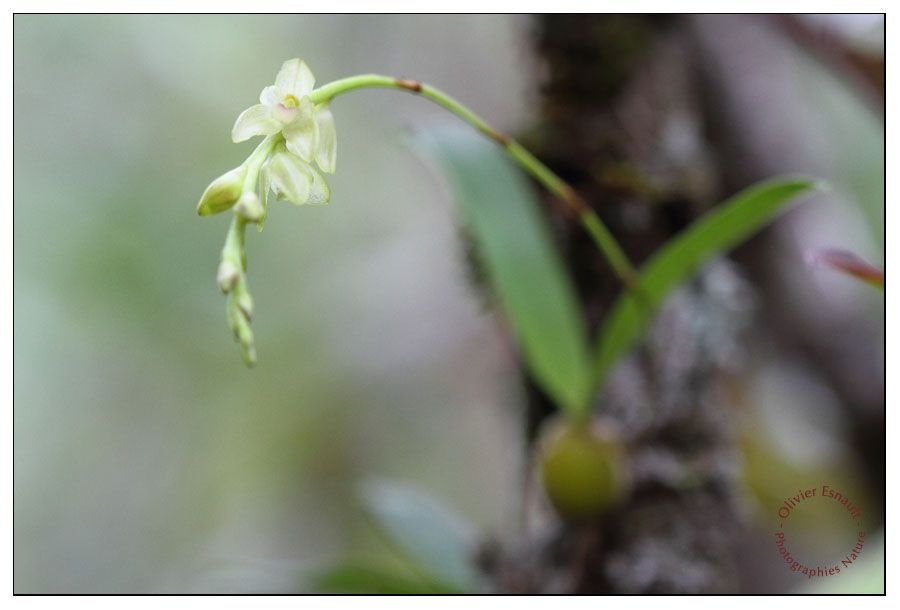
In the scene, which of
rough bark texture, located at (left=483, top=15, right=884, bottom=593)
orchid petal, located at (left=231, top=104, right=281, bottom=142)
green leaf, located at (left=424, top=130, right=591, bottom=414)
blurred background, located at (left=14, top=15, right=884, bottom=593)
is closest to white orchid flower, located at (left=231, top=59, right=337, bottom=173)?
orchid petal, located at (left=231, top=104, right=281, bottom=142)

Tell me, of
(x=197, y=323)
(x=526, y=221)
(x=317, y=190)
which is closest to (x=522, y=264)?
(x=526, y=221)

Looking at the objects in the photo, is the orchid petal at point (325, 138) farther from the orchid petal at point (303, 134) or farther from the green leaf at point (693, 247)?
the green leaf at point (693, 247)

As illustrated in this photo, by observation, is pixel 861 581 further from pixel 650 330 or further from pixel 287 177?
pixel 287 177

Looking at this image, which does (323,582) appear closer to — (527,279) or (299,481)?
(527,279)

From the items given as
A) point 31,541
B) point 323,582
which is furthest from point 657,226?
point 31,541

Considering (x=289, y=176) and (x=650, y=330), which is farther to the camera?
(x=650, y=330)

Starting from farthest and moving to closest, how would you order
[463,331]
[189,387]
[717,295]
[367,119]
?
[367,119] → [189,387] → [463,331] → [717,295]
